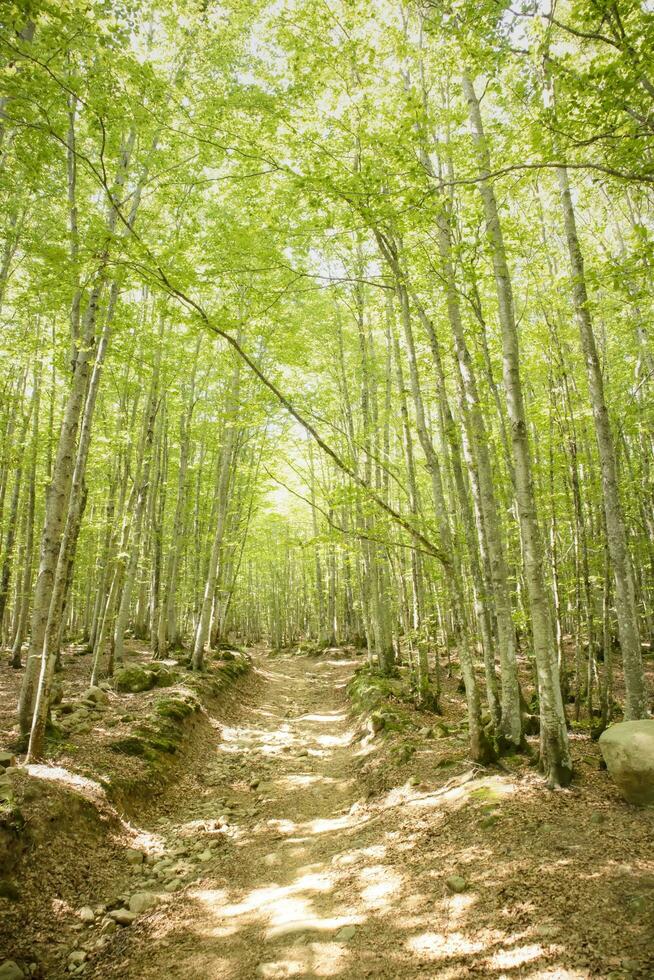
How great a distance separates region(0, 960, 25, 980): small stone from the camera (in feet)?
10.6

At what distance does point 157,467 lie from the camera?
648 inches

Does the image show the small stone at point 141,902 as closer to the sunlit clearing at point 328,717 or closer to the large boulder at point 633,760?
the large boulder at point 633,760

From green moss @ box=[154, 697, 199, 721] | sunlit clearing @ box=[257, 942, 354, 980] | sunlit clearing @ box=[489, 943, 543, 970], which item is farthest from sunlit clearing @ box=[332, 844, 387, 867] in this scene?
green moss @ box=[154, 697, 199, 721]

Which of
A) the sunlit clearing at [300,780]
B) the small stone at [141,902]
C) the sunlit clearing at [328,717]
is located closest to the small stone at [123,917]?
the small stone at [141,902]

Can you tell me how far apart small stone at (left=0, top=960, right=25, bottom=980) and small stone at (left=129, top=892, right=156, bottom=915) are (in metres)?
1.01

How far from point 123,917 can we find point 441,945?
8.77 ft

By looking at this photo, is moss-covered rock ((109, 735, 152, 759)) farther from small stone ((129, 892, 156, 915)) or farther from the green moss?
small stone ((129, 892, 156, 915))

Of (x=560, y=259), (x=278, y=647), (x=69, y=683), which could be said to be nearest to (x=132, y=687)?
(x=69, y=683)

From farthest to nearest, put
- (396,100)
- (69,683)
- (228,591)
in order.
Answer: (228,591) < (69,683) < (396,100)

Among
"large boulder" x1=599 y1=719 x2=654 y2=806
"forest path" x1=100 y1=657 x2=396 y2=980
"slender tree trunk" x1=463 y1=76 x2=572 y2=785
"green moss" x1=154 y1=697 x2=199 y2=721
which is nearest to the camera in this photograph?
"forest path" x1=100 y1=657 x2=396 y2=980

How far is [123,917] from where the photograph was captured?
4.05 m

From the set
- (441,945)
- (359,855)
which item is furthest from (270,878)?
(441,945)

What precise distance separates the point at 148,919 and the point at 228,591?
16024 mm

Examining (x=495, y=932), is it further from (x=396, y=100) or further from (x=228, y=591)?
(x=228, y=591)
